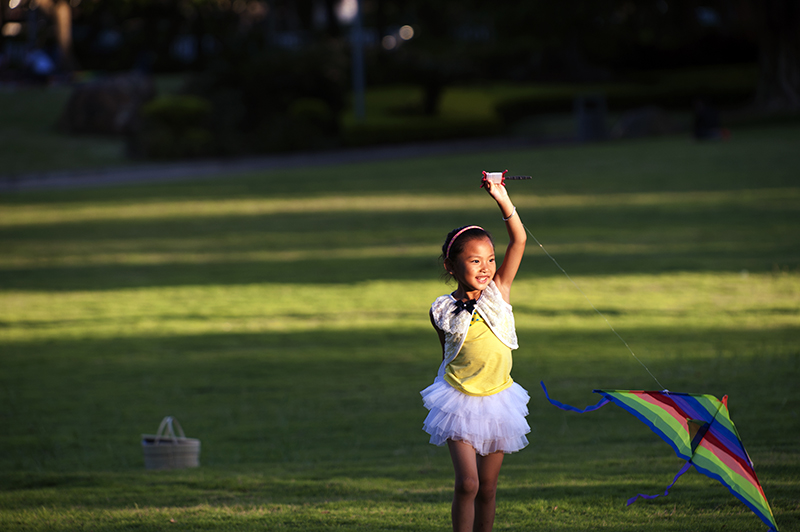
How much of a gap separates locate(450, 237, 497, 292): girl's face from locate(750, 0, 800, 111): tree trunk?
38470mm

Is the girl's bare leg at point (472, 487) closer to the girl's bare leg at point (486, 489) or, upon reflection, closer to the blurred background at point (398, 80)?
the girl's bare leg at point (486, 489)

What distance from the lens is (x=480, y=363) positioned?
12.5ft

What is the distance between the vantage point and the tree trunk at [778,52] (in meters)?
38.2

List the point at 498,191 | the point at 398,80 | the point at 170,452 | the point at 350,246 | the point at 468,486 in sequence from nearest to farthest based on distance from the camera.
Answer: the point at 468,486
the point at 498,191
the point at 170,452
the point at 350,246
the point at 398,80

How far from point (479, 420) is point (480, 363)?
0.24 meters

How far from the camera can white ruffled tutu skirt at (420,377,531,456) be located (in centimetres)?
369

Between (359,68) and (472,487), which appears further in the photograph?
(359,68)

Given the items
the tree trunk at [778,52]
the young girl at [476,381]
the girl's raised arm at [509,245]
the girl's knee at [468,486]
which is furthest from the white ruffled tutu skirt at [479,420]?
the tree trunk at [778,52]

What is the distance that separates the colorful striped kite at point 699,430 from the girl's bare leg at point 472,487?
39 cm

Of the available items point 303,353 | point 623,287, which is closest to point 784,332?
point 623,287

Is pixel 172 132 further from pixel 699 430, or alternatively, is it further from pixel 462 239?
pixel 699 430

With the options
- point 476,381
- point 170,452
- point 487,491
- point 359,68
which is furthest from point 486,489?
point 359,68

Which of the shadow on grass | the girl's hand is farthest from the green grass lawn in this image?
the girl's hand

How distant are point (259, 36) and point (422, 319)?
1832 inches
